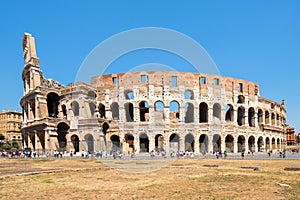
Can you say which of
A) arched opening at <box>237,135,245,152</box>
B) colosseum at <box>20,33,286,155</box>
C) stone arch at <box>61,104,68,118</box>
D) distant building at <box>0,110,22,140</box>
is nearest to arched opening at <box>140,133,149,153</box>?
colosseum at <box>20,33,286,155</box>

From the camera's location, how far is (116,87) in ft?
160

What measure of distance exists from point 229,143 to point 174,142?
10435 mm

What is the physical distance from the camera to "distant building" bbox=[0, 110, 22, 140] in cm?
9119

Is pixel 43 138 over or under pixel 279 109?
Result: under

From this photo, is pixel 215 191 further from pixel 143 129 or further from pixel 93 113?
pixel 93 113

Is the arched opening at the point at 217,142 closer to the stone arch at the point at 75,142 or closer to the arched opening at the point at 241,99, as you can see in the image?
the arched opening at the point at 241,99

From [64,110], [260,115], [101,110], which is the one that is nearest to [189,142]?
[260,115]

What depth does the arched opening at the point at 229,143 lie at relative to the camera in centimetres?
4931

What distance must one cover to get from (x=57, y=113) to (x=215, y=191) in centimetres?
4615

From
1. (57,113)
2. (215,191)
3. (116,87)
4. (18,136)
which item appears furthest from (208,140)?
(18,136)

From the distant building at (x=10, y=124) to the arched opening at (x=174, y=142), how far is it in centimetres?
6331

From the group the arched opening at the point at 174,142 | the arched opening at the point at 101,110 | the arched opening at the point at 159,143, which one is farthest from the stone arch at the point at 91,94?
the arched opening at the point at 174,142

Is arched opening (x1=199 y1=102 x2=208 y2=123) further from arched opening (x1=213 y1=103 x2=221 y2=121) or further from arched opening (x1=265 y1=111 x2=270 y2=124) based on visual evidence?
arched opening (x1=265 y1=111 x2=270 y2=124)

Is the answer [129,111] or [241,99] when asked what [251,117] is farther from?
[129,111]
